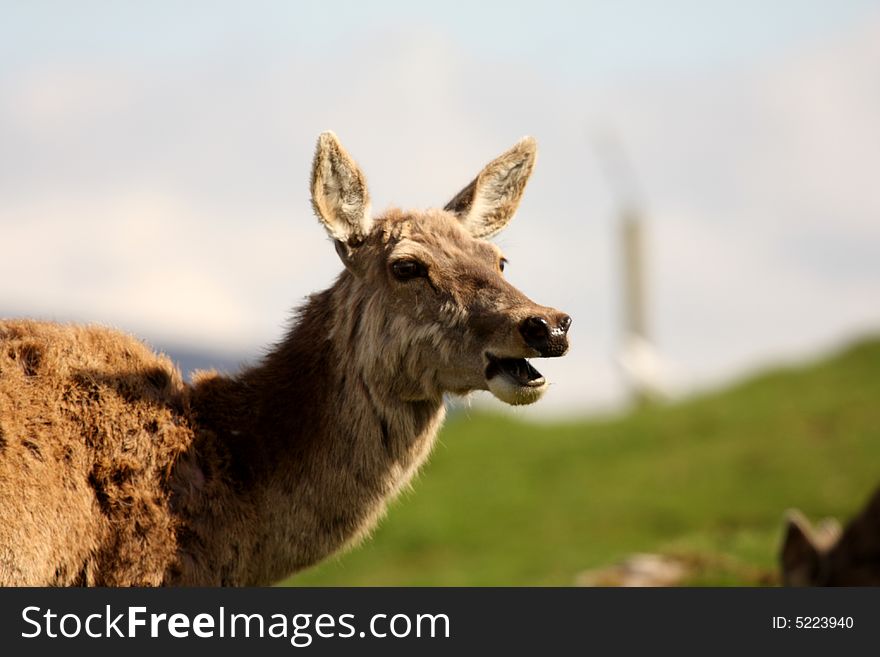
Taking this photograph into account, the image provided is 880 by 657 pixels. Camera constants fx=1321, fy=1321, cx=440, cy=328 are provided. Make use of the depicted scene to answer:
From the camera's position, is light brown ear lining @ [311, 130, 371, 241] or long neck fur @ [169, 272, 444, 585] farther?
light brown ear lining @ [311, 130, 371, 241]

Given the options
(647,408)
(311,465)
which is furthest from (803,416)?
(311,465)

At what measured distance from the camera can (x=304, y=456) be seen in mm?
7914

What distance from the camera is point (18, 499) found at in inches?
270

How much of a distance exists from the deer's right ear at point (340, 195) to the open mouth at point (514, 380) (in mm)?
1284

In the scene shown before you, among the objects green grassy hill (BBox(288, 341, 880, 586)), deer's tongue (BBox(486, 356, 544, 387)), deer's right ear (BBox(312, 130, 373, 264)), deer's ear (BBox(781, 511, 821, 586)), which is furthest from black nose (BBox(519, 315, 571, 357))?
green grassy hill (BBox(288, 341, 880, 586))

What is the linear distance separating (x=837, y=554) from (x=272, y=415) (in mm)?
6652

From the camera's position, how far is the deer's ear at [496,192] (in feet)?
29.2

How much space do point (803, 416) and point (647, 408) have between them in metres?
5.10

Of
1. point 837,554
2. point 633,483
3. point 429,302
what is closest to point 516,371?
point 429,302

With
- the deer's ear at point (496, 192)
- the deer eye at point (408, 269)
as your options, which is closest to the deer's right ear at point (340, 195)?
the deer eye at point (408, 269)

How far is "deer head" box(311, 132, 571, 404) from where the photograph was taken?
24.5 feet

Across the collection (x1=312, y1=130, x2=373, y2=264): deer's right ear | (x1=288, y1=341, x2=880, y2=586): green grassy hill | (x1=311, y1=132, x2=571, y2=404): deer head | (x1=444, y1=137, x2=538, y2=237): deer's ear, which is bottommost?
(x1=311, y1=132, x2=571, y2=404): deer head

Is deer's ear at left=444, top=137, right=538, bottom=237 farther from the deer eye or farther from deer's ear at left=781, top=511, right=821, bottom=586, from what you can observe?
deer's ear at left=781, top=511, right=821, bottom=586

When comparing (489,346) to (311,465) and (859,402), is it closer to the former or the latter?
(311,465)
